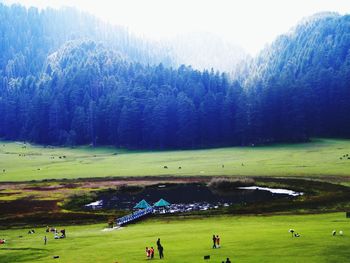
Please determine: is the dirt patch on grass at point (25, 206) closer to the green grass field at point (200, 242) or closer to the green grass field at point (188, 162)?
→ the green grass field at point (200, 242)

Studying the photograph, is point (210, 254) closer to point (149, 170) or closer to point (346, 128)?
point (149, 170)

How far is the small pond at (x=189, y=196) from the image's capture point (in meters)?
76.3

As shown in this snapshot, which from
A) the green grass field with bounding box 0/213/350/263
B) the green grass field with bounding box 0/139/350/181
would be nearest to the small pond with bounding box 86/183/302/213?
the green grass field with bounding box 0/213/350/263

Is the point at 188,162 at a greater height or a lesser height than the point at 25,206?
greater

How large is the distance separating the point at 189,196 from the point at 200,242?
1584 inches

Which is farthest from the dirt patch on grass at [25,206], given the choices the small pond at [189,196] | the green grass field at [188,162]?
the green grass field at [188,162]

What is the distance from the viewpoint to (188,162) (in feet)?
444

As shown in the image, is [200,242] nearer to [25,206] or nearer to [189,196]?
[189,196]

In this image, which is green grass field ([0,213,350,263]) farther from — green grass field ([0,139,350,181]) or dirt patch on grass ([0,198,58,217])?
green grass field ([0,139,350,181])

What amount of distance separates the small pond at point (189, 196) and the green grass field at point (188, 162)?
17.2 meters

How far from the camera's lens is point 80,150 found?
7308 inches

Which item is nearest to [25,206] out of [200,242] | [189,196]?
[189,196]

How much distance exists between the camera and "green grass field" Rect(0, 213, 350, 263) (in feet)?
122

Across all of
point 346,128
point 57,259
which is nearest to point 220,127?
point 346,128
